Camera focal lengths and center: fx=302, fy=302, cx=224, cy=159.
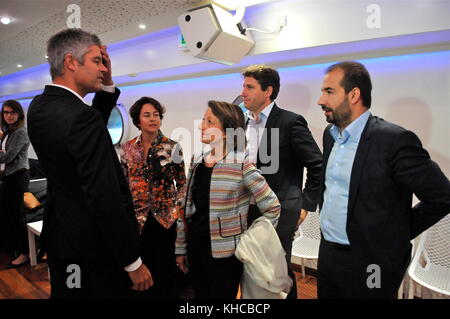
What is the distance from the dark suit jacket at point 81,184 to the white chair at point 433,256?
6.18 ft

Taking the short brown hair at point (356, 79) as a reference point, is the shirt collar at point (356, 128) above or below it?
below

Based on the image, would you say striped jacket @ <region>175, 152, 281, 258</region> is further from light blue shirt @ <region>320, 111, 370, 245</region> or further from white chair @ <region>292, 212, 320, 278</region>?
white chair @ <region>292, 212, 320, 278</region>

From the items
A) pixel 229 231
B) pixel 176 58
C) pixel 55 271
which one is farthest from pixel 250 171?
pixel 176 58

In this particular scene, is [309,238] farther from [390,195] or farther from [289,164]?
[390,195]

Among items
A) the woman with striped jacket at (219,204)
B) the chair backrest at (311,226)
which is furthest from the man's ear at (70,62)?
the chair backrest at (311,226)

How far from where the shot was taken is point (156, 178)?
1.94 m

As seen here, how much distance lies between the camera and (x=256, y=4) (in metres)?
2.48

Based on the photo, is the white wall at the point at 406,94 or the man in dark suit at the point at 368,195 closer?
the man in dark suit at the point at 368,195

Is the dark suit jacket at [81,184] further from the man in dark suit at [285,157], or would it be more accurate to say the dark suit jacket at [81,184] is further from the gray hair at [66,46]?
the man in dark suit at [285,157]

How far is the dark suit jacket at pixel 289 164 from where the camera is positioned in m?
1.72

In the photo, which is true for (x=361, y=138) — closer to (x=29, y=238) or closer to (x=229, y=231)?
(x=229, y=231)
